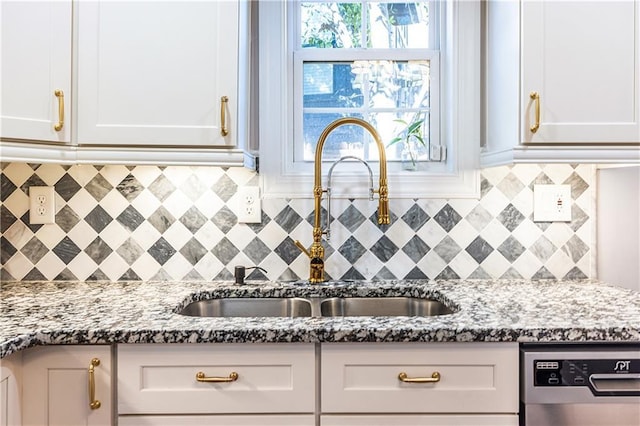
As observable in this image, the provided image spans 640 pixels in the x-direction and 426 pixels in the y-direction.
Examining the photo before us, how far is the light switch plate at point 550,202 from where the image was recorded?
1.88 metres

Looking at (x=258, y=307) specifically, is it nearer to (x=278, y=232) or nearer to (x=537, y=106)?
(x=278, y=232)

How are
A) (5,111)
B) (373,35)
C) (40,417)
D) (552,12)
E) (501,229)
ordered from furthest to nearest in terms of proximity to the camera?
(373,35) < (501,229) < (552,12) < (5,111) < (40,417)

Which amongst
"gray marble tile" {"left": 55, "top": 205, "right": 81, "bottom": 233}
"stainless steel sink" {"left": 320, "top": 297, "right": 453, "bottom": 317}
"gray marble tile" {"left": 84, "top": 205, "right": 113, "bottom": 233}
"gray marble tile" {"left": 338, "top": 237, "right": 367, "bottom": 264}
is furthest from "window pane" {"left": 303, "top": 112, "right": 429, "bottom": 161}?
"gray marble tile" {"left": 55, "top": 205, "right": 81, "bottom": 233}

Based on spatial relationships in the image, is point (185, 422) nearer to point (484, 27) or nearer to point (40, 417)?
point (40, 417)

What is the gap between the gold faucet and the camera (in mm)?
1711

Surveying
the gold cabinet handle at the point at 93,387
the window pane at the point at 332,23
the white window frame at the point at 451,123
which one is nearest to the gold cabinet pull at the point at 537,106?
the white window frame at the point at 451,123

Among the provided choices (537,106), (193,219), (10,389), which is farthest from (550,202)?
(10,389)

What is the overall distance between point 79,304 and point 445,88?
1.48 meters

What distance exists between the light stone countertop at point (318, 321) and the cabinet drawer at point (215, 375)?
4 centimetres

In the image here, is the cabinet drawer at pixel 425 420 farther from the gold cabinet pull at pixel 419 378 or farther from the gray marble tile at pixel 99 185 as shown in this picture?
the gray marble tile at pixel 99 185

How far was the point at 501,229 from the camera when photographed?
6.20ft

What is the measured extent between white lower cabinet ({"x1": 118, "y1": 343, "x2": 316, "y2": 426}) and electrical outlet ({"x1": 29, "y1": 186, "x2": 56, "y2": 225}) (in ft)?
2.90

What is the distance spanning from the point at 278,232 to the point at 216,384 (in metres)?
0.75

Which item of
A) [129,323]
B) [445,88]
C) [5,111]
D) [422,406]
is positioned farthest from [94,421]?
[445,88]
